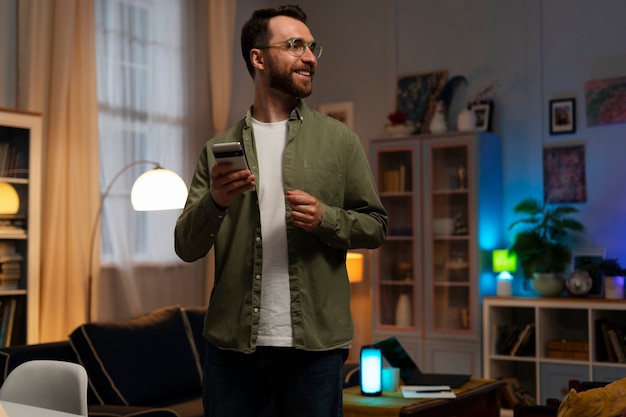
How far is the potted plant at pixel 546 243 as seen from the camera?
230 inches

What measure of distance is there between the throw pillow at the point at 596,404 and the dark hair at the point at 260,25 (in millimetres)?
1508

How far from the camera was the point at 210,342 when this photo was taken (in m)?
1.97

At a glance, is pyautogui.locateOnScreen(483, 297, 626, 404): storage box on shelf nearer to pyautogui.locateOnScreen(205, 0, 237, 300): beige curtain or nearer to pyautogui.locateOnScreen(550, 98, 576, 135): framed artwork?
pyautogui.locateOnScreen(550, 98, 576, 135): framed artwork

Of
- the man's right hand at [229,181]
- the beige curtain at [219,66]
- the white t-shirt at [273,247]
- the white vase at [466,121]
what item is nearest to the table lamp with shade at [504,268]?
the white vase at [466,121]

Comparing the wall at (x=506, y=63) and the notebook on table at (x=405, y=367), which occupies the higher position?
the wall at (x=506, y=63)

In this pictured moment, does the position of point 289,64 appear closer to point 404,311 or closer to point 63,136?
point 63,136

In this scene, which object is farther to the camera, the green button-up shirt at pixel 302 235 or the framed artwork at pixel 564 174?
the framed artwork at pixel 564 174

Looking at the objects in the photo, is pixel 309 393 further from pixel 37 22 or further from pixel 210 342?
pixel 37 22

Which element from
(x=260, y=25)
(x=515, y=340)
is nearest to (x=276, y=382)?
(x=260, y=25)

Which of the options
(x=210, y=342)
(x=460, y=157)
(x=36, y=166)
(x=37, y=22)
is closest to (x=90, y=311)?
(x=36, y=166)

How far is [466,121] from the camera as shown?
247 inches

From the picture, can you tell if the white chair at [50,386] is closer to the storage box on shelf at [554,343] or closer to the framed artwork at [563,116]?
the storage box on shelf at [554,343]

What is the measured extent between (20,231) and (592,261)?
12.0 ft

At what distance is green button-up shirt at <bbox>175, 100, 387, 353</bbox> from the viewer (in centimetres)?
189
